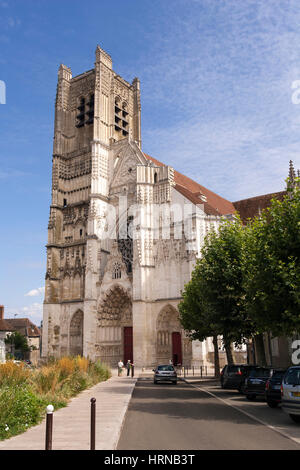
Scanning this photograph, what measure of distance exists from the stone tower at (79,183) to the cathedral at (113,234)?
10 cm

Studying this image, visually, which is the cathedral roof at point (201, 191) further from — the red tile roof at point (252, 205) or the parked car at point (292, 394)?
the parked car at point (292, 394)

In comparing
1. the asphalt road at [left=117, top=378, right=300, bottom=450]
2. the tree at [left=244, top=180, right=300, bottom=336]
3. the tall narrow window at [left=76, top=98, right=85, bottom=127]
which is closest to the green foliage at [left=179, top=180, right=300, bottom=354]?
the tree at [left=244, top=180, right=300, bottom=336]

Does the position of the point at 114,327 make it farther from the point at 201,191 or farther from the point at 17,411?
the point at 17,411

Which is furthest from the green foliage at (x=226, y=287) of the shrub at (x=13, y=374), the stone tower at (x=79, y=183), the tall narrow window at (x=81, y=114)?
the tall narrow window at (x=81, y=114)

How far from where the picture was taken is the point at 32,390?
11.4 meters

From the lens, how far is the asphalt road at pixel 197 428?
696 cm

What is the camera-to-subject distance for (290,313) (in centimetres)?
1155

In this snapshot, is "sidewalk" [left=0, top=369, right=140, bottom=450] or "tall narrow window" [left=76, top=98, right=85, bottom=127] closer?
"sidewalk" [left=0, top=369, right=140, bottom=450]

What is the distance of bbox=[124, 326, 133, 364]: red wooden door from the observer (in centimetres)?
3741

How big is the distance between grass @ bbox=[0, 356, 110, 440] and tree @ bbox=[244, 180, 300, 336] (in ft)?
22.6

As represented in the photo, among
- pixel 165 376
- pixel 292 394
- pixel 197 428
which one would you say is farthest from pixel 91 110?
pixel 197 428

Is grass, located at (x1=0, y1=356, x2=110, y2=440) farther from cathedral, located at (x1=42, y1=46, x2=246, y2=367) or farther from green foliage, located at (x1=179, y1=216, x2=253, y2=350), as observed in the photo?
cathedral, located at (x1=42, y1=46, x2=246, y2=367)
